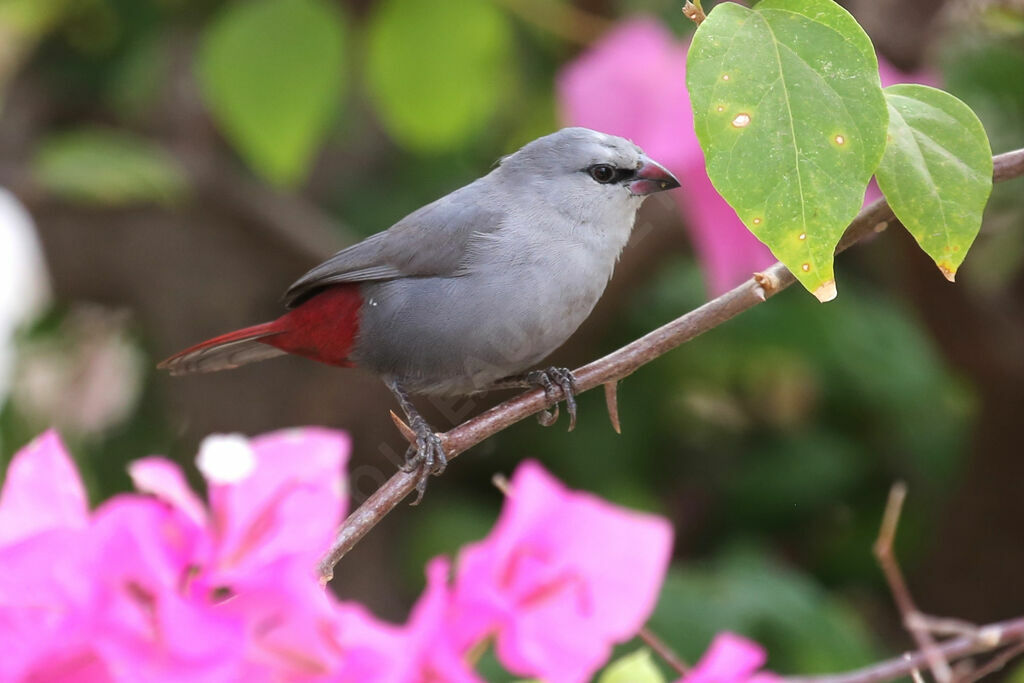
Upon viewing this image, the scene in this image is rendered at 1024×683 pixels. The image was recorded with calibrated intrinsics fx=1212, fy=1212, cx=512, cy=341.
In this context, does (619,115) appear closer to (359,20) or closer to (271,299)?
(359,20)

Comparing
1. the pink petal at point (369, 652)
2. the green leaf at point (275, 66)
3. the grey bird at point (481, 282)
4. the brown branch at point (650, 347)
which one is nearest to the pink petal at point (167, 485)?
the pink petal at point (369, 652)

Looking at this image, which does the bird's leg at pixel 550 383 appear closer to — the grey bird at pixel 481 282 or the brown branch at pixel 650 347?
the grey bird at pixel 481 282

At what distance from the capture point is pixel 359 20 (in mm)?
2955

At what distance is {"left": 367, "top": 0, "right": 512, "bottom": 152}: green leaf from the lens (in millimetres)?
2418

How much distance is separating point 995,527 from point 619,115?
1492 mm

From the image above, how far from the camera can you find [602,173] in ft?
5.75

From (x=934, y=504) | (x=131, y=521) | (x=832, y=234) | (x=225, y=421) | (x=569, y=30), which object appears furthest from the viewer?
(x=225, y=421)

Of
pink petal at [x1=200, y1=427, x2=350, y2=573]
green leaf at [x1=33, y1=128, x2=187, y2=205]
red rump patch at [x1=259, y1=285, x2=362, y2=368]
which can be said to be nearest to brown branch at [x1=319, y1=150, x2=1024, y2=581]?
pink petal at [x1=200, y1=427, x2=350, y2=573]

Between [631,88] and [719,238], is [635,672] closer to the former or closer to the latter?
[719,238]

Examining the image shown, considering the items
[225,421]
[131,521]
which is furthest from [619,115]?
[131,521]

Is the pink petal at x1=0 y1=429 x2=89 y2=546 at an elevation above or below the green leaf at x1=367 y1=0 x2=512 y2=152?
above

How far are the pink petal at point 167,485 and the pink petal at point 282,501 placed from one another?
2 cm

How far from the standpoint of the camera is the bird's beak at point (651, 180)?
169 centimetres

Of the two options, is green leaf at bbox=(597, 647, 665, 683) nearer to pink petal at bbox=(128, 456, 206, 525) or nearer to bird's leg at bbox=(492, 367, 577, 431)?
pink petal at bbox=(128, 456, 206, 525)
